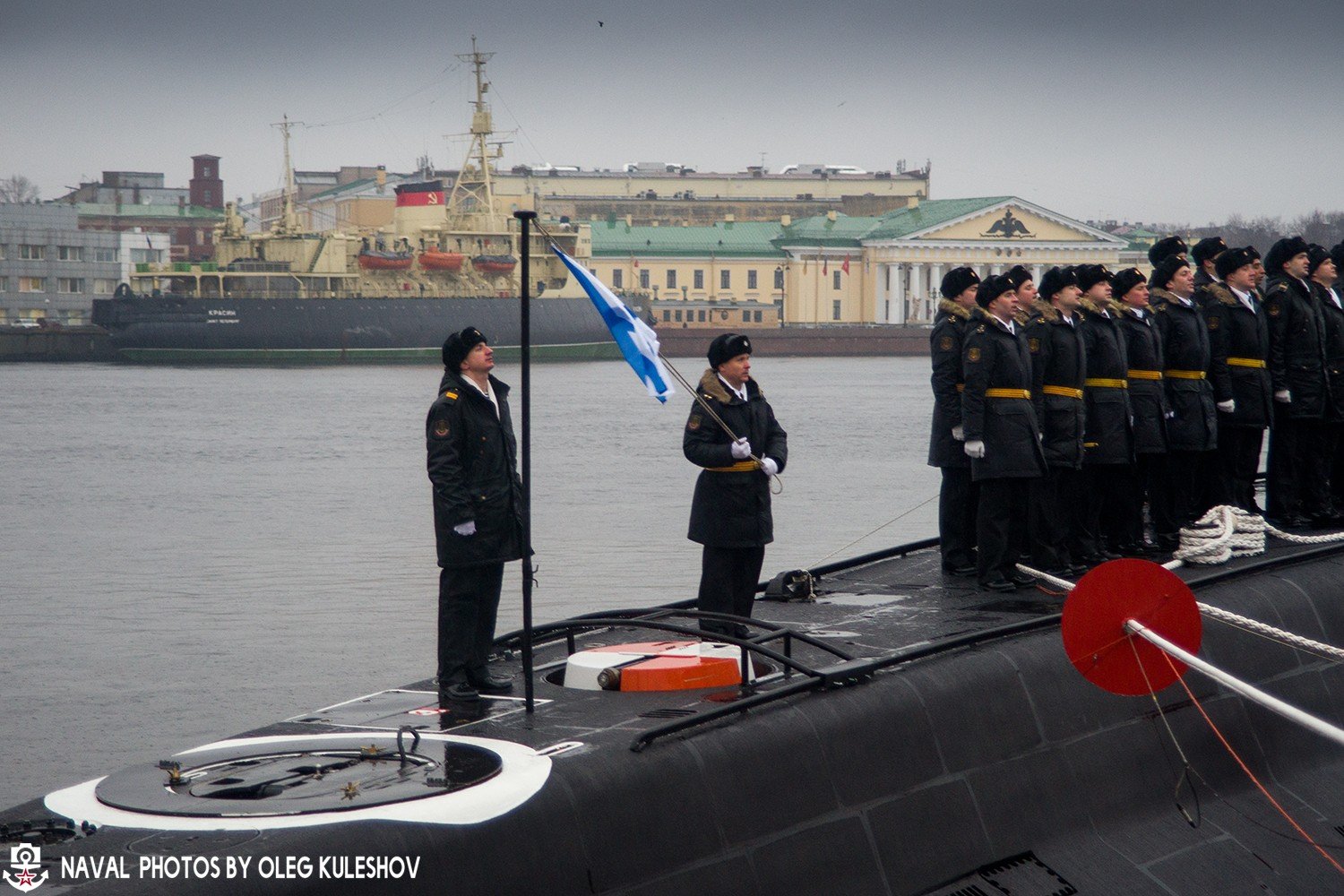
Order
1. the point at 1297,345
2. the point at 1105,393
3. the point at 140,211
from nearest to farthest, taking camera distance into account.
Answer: the point at 1105,393
the point at 1297,345
the point at 140,211

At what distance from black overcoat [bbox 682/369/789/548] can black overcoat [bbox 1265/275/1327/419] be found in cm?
466

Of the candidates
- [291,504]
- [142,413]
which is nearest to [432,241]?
[142,413]

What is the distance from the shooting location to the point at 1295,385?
10703mm

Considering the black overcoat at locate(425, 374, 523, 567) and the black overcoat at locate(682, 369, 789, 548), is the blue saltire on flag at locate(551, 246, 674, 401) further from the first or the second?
the black overcoat at locate(682, 369, 789, 548)

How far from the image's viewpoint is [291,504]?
2616 cm

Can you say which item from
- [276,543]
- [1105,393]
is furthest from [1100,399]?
[276,543]

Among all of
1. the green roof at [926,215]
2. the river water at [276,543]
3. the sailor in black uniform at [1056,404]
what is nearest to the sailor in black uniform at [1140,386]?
the sailor in black uniform at [1056,404]

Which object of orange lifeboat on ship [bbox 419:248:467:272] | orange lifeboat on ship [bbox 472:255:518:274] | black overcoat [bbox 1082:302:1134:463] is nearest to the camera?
black overcoat [bbox 1082:302:1134:463]

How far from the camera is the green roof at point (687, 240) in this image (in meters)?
111

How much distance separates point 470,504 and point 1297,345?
6654 millimetres

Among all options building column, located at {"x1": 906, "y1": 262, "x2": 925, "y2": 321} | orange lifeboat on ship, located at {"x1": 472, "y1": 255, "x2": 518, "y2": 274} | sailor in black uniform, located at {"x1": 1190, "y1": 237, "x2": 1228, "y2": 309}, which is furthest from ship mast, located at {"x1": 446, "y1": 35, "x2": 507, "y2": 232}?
sailor in black uniform, located at {"x1": 1190, "y1": 237, "x2": 1228, "y2": 309}

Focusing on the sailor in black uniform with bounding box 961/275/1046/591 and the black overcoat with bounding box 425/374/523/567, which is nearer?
the black overcoat with bounding box 425/374/523/567

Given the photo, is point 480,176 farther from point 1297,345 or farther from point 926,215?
point 1297,345

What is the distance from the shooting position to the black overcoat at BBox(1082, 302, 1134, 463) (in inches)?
372
